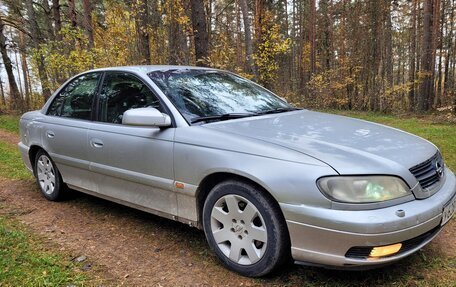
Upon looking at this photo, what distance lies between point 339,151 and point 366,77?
19.3 m

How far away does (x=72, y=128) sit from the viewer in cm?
414

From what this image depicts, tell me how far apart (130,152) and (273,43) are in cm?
983

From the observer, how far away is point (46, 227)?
12.8 ft

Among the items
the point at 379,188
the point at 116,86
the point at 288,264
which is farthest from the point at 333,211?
the point at 116,86

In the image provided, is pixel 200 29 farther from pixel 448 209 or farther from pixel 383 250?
pixel 383 250

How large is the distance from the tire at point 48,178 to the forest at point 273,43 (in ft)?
14.2

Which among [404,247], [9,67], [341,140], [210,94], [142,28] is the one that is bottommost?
[404,247]

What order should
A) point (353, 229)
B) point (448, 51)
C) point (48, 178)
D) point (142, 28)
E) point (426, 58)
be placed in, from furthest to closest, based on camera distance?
point (448, 51)
point (426, 58)
point (142, 28)
point (48, 178)
point (353, 229)

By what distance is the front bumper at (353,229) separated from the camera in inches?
88.7

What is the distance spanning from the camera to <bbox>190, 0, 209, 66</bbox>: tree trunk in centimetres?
793

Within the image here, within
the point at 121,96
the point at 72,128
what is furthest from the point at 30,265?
the point at 121,96

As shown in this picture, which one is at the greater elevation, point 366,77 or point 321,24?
point 321,24

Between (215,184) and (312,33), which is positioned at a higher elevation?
(312,33)

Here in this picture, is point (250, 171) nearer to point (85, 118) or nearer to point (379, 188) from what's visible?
point (379, 188)
